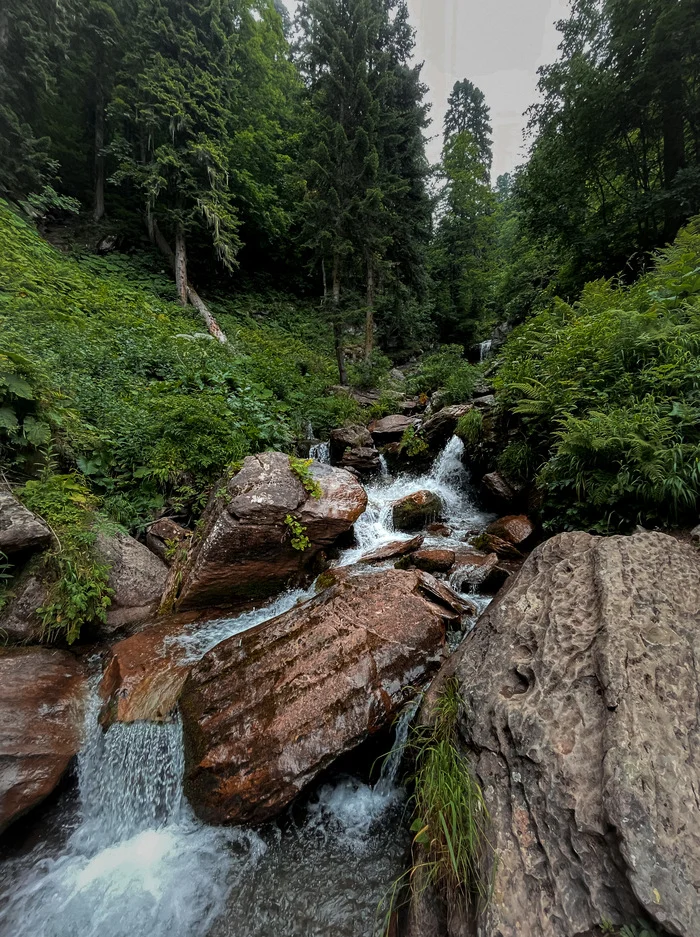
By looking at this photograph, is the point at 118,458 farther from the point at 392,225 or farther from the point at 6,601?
the point at 392,225

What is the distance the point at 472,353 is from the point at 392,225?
8.29 meters

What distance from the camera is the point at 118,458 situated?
5.12m

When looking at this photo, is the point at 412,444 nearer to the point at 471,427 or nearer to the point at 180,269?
the point at 471,427

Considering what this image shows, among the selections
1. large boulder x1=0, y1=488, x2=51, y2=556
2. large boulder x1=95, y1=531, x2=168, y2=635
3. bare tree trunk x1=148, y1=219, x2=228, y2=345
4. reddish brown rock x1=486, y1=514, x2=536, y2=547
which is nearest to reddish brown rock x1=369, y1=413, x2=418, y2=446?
reddish brown rock x1=486, y1=514, x2=536, y2=547

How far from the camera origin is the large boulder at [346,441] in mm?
9188

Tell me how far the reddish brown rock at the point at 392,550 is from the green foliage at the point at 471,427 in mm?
2849

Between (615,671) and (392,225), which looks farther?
(392,225)

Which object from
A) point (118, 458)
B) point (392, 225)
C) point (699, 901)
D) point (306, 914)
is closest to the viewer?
point (699, 901)

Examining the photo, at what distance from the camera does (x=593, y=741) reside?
1.84 m

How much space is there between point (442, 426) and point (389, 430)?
5.31 feet

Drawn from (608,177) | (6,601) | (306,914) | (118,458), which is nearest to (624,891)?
(306,914)

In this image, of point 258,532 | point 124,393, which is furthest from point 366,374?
point 258,532

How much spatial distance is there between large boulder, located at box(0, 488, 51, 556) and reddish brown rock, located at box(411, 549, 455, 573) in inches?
168

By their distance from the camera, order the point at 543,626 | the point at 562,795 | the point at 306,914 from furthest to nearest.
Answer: the point at 543,626, the point at 306,914, the point at 562,795
